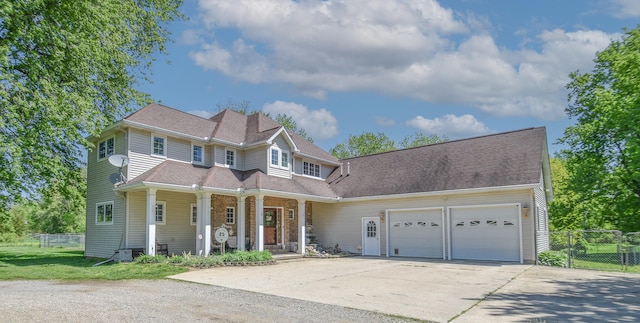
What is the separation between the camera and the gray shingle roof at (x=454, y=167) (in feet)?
55.3

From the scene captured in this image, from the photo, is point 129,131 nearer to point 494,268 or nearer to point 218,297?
point 218,297

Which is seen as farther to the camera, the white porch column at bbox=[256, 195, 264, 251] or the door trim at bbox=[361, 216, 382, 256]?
the door trim at bbox=[361, 216, 382, 256]

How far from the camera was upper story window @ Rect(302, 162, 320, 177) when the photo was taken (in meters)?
23.0

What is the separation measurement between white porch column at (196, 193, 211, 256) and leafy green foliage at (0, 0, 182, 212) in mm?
4819

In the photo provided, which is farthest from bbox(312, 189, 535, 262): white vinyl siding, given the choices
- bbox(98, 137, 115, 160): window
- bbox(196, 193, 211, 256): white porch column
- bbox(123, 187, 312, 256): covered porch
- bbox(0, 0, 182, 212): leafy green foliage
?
bbox(0, 0, 182, 212): leafy green foliage

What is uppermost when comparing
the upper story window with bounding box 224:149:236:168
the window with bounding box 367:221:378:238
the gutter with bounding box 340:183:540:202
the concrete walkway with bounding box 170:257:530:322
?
the upper story window with bounding box 224:149:236:168

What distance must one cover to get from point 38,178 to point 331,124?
34.4 meters

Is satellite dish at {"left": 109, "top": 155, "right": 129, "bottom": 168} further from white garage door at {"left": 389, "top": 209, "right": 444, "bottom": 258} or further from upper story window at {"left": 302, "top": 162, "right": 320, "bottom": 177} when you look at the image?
white garage door at {"left": 389, "top": 209, "right": 444, "bottom": 258}

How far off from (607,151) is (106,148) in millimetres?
26512

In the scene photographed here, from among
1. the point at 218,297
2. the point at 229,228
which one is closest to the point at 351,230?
the point at 229,228

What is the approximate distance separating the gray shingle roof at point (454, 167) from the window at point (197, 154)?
7594mm

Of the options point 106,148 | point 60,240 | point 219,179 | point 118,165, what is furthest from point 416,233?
point 60,240

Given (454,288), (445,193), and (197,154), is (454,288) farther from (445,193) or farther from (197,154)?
(197,154)

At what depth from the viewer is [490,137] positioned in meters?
19.8
